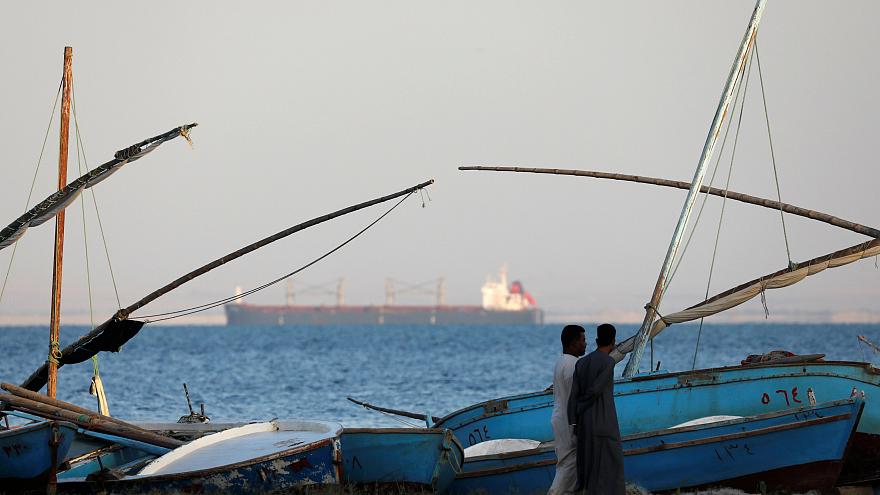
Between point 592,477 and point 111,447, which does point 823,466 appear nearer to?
point 592,477

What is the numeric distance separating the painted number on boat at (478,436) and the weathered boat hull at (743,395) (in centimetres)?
68

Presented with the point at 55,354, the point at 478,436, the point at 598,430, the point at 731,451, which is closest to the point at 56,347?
the point at 55,354

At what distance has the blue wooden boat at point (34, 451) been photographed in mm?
14992

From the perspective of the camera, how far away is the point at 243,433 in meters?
17.4

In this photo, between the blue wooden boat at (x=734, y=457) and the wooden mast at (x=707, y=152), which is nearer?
the blue wooden boat at (x=734, y=457)

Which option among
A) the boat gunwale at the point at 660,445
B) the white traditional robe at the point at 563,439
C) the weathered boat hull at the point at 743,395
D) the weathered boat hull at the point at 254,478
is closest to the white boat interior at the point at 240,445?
the weathered boat hull at the point at 254,478

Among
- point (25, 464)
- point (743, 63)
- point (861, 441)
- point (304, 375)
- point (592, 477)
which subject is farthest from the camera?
point (304, 375)

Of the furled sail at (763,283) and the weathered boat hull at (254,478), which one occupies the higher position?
the furled sail at (763,283)

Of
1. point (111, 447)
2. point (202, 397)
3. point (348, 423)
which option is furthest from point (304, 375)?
point (111, 447)

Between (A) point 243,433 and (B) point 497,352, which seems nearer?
(A) point 243,433

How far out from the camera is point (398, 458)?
1515cm

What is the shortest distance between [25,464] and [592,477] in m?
7.06

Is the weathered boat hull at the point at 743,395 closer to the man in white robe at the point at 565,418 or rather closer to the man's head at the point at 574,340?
the man in white robe at the point at 565,418

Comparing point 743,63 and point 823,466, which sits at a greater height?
point 743,63
